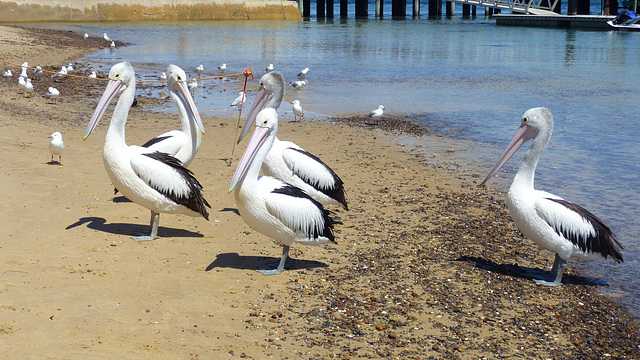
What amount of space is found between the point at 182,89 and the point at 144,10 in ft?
111

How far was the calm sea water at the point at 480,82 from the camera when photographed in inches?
314

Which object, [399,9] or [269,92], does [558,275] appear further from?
Answer: [399,9]

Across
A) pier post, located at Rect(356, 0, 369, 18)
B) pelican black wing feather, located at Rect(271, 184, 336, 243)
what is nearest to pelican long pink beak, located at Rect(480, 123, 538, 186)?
pelican black wing feather, located at Rect(271, 184, 336, 243)

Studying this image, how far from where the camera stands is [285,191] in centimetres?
482

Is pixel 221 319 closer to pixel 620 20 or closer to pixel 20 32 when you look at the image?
pixel 20 32

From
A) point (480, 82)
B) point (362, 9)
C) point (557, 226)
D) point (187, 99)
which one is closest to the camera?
point (557, 226)

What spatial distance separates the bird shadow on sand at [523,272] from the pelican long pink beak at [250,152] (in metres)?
1.98

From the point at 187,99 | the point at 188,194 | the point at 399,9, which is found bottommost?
the point at 188,194

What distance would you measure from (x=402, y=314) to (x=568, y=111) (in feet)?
33.5

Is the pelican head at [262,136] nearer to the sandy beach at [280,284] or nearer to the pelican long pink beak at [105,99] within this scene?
the sandy beach at [280,284]

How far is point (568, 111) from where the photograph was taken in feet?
43.0

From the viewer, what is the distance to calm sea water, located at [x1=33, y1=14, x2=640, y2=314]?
314 inches

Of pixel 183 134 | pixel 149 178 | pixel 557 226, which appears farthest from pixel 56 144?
pixel 557 226

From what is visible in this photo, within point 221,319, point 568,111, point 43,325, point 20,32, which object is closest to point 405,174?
point 221,319
